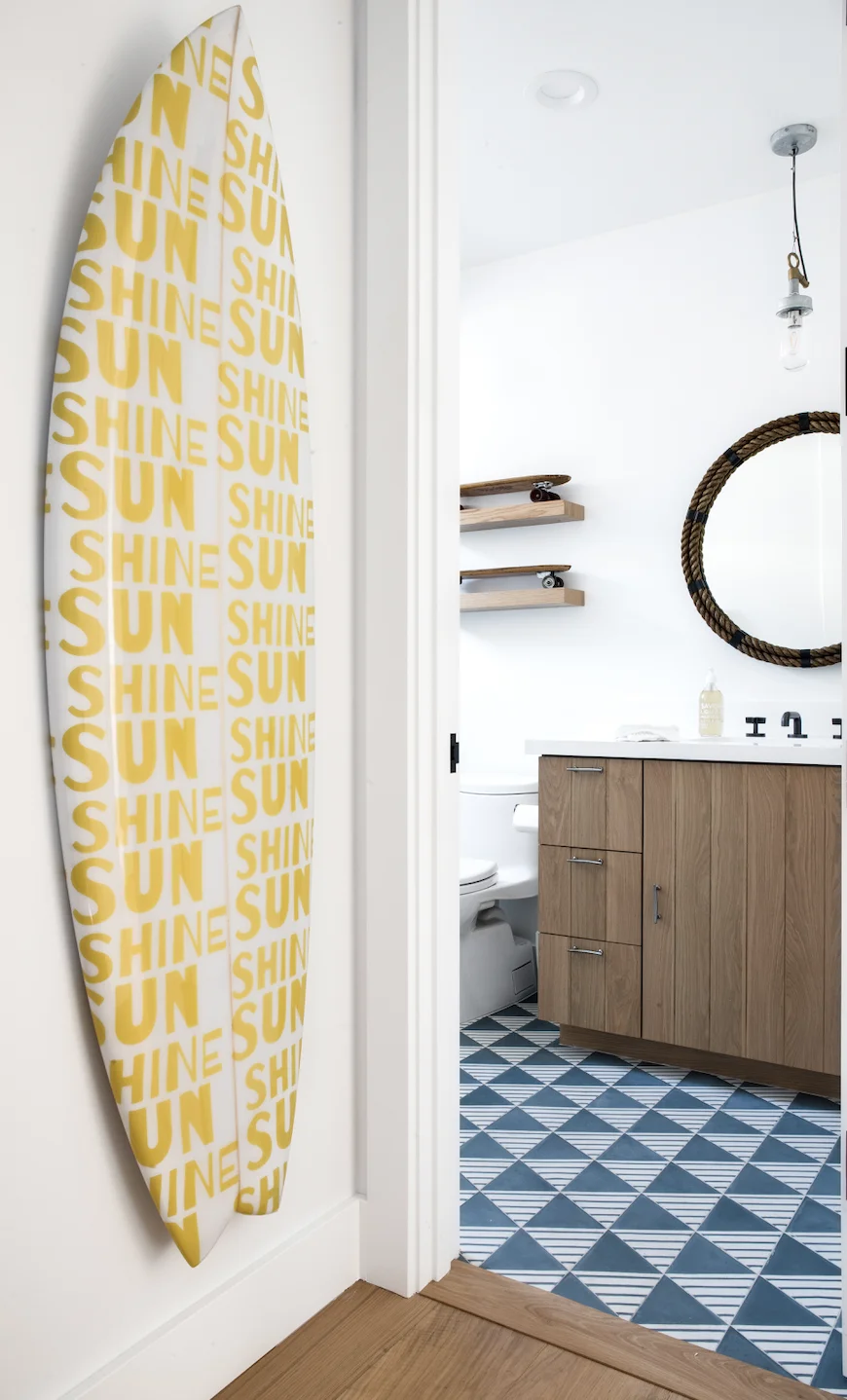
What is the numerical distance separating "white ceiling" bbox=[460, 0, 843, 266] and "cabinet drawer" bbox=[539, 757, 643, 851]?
1637 mm

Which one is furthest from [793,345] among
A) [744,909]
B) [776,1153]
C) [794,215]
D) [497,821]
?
[776,1153]

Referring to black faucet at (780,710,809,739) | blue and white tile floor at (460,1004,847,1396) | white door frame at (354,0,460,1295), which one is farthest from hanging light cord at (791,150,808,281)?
blue and white tile floor at (460,1004,847,1396)

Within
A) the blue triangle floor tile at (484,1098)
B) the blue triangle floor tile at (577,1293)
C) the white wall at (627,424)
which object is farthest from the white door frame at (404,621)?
the white wall at (627,424)

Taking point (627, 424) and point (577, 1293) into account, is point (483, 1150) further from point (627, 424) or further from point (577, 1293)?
point (627, 424)

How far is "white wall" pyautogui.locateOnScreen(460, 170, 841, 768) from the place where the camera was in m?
2.95

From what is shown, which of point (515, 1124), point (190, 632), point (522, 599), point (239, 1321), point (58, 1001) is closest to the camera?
point (58, 1001)

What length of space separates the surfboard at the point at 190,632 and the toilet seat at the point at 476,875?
1425mm

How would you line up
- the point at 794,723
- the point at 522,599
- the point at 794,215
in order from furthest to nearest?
1. the point at 522,599
2. the point at 794,215
3. the point at 794,723

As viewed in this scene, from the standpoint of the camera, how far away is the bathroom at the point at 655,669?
1.88 meters

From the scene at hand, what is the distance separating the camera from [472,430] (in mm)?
3605

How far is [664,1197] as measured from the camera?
6.19 ft

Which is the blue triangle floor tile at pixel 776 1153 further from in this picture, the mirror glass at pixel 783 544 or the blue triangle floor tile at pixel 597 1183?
the mirror glass at pixel 783 544

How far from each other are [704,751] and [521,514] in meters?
1.23

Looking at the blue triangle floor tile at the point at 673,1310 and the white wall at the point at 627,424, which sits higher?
the white wall at the point at 627,424
